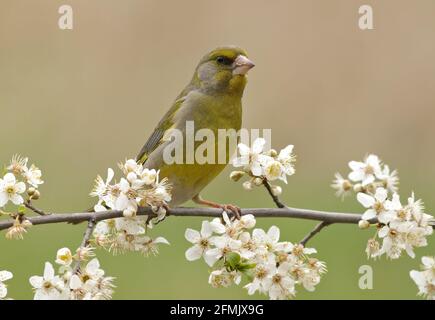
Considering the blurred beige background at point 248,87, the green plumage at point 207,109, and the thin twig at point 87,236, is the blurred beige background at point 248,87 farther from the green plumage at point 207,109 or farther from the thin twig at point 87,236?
the thin twig at point 87,236

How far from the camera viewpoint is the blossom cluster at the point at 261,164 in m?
2.98

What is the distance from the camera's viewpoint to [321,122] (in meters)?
8.33

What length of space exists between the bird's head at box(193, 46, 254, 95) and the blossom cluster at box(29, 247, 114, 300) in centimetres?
146

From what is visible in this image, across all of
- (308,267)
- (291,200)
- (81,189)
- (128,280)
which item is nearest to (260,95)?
(291,200)

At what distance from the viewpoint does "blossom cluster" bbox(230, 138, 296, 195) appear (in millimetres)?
2977

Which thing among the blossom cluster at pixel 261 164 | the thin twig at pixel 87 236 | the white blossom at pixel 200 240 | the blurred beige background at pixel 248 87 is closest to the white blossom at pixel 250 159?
the blossom cluster at pixel 261 164

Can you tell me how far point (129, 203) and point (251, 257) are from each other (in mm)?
400

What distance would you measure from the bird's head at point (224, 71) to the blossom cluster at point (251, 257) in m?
1.19

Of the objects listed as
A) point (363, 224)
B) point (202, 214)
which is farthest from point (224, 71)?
point (363, 224)

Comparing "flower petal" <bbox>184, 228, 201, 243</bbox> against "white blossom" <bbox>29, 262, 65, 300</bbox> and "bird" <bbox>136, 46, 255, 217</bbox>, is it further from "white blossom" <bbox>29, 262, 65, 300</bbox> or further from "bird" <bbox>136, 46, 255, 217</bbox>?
"bird" <bbox>136, 46, 255, 217</bbox>

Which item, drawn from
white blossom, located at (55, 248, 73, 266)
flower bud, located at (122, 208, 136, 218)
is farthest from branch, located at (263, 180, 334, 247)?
white blossom, located at (55, 248, 73, 266)

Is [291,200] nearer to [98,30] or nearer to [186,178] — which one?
[98,30]
